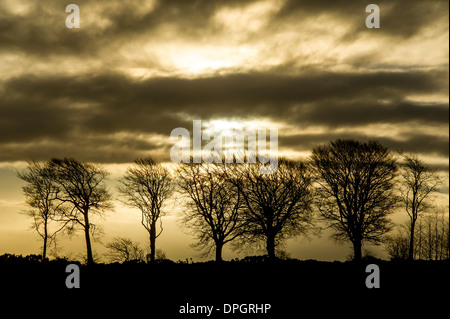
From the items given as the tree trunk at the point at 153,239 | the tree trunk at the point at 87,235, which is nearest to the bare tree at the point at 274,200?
the tree trunk at the point at 153,239

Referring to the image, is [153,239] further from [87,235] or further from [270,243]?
[270,243]

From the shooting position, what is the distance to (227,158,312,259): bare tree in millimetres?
43094

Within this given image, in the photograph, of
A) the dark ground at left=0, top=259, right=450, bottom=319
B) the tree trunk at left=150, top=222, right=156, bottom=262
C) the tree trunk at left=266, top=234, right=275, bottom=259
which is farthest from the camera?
the tree trunk at left=150, top=222, right=156, bottom=262

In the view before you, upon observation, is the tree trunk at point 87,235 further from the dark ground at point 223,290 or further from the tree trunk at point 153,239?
the dark ground at point 223,290

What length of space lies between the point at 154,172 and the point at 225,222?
948cm

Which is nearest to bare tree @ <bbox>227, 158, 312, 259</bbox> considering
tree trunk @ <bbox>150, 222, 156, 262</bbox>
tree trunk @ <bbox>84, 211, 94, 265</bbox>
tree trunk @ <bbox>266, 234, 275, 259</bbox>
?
tree trunk @ <bbox>266, 234, 275, 259</bbox>

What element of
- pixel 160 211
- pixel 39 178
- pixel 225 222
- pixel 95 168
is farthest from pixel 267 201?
pixel 39 178

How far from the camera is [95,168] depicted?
4703cm

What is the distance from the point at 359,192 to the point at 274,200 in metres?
8.45

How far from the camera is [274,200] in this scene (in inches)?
1713

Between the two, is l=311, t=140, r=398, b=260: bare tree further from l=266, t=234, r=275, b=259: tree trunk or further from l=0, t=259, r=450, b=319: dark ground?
l=0, t=259, r=450, b=319: dark ground

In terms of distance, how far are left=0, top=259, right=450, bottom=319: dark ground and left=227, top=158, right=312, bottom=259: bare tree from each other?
21610 millimetres
